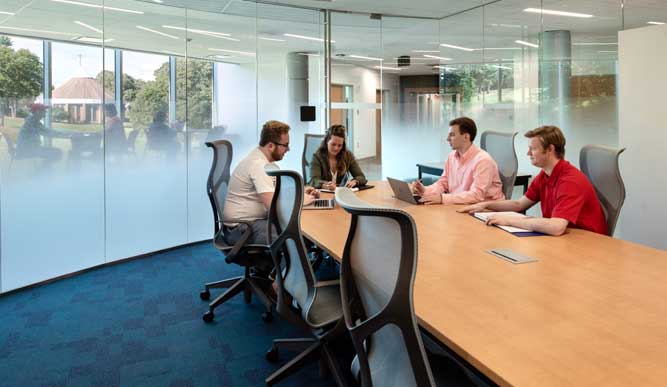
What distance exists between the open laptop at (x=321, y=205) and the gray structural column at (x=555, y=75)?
11.7 ft

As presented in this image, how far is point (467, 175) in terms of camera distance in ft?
13.3

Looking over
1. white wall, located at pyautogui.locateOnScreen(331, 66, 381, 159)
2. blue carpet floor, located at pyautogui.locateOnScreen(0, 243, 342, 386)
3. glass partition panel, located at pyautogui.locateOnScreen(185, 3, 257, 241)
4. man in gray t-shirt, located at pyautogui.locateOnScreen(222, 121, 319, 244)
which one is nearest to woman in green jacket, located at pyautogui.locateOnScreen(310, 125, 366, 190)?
man in gray t-shirt, located at pyautogui.locateOnScreen(222, 121, 319, 244)

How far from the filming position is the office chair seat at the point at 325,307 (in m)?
2.43

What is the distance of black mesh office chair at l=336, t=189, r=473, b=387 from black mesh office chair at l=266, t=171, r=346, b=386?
653 mm

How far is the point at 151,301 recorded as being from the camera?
14.1ft

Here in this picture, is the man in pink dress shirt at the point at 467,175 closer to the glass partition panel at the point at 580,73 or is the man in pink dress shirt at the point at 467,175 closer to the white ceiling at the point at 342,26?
the glass partition panel at the point at 580,73

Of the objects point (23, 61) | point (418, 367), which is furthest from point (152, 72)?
point (418, 367)

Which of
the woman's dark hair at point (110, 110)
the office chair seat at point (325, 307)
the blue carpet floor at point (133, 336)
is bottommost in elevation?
the blue carpet floor at point (133, 336)

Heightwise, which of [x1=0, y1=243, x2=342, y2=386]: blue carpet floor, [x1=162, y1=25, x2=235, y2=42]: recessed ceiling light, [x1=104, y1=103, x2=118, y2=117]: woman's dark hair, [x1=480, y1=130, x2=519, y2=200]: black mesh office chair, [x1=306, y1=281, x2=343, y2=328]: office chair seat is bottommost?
[x1=0, y1=243, x2=342, y2=386]: blue carpet floor

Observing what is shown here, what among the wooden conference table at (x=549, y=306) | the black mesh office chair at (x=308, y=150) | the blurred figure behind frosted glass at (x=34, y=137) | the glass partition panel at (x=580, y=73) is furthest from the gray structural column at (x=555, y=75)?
the blurred figure behind frosted glass at (x=34, y=137)

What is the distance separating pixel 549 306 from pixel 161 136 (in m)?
5.15

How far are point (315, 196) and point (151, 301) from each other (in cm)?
161

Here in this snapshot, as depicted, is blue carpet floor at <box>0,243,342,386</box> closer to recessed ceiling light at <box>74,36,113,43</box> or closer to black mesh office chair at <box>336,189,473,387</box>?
black mesh office chair at <box>336,189,473,387</box>

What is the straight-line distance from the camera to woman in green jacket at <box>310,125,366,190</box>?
5023 millimetres
